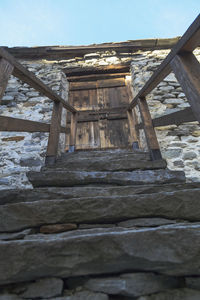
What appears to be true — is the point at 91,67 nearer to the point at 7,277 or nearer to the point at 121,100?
the point at 121,100

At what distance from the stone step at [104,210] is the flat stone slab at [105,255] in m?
0.26

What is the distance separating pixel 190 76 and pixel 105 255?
1120 millimetres

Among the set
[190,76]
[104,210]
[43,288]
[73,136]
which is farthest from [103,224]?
[73,136]

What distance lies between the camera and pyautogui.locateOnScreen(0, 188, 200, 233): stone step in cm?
103

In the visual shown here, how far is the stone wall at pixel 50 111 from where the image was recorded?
2629 mm

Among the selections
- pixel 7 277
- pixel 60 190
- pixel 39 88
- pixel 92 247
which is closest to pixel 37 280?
pixel 7 277

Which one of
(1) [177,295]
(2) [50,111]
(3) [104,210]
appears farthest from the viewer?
(2) [50,111]

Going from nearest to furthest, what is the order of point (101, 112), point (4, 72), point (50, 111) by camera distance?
point (4, 72) < point (50, 111) < point (101, 112)

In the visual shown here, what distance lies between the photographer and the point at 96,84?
13.2 feet

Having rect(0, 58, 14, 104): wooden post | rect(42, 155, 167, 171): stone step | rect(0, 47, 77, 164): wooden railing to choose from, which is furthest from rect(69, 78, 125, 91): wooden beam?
rect(0, 58, 14, 104): wooden post

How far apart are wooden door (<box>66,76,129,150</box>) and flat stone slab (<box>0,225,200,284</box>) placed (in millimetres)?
2503

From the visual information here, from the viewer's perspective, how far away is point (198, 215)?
1.03m

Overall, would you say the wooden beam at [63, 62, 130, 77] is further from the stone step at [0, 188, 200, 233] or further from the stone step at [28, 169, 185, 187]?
the stone step at [0, 188, 200, 233]

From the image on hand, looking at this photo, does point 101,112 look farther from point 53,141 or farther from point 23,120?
point 23,120
